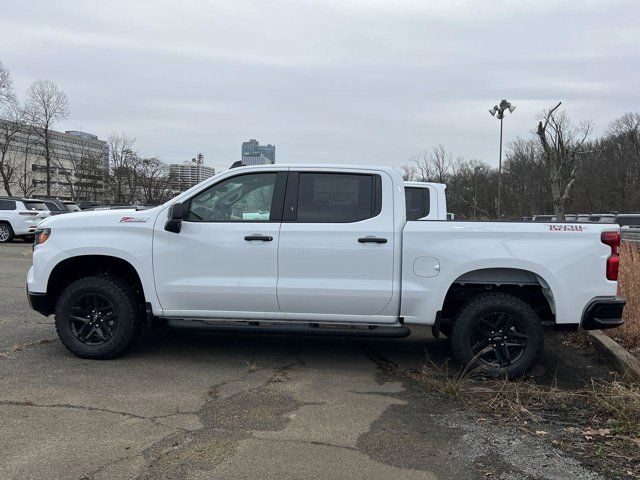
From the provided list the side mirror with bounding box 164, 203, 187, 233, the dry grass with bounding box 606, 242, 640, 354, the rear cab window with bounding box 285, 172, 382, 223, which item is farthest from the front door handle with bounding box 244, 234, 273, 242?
the dry grass with bounding box 606, 242, 640, 354

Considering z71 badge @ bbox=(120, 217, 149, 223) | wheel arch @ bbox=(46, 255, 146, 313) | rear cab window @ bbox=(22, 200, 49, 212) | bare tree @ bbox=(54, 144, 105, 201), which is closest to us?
z71 badge @ bbox=(120, 217, 149, 223)

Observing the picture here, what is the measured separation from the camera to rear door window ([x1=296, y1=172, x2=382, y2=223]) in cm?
538

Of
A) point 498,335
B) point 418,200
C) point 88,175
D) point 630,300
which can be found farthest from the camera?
point 88,175

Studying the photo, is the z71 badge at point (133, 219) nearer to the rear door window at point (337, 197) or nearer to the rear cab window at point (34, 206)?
the rear door window at point (337, 197)

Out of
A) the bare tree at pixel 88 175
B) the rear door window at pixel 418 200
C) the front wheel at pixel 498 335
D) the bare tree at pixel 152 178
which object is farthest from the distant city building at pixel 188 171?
the front wheel at pixel 498 335

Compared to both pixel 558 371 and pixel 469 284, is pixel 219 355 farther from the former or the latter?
pixel 558 371

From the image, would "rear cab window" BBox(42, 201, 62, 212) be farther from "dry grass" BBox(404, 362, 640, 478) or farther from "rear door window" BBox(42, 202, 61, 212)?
"dry grass" BBox(404, 362, 640, 478)

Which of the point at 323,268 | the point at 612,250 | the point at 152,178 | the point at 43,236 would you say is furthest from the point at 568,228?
the point at 152,178

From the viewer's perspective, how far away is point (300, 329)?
5.35 metres

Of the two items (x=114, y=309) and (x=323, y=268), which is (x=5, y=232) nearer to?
(x=114, y=309)

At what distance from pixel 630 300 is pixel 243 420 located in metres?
5.14

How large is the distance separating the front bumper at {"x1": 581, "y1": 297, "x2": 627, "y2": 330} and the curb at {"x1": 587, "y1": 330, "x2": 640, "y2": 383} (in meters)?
0.47

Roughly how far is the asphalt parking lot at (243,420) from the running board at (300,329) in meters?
0.41

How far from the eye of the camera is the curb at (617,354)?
507cm
